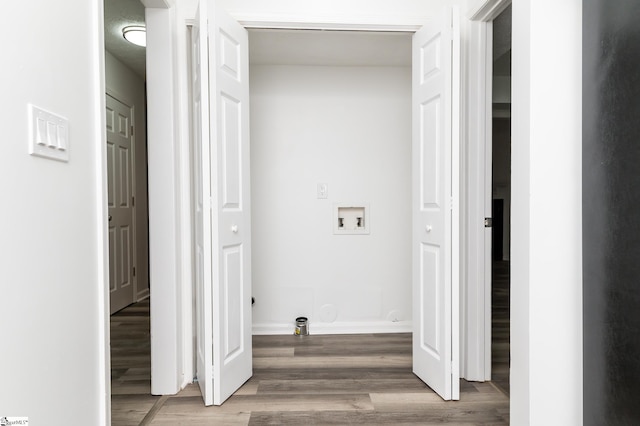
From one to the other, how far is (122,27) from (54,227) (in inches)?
104

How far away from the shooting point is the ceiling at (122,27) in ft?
8.91

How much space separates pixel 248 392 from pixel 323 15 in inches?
87.4

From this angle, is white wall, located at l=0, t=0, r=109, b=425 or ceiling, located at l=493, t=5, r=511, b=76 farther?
ceiling, located at l=493, t=5, r=511, b=76

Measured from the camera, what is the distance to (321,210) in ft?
10.4

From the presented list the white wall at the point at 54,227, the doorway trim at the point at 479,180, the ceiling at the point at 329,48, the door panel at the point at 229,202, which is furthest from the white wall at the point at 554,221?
the white wall at the point at 54,227

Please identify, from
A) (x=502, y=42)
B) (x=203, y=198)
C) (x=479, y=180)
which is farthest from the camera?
(x=502, y=42)

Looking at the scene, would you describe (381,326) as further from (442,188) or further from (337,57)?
(337,57)

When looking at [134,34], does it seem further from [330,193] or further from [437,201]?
[437,201]

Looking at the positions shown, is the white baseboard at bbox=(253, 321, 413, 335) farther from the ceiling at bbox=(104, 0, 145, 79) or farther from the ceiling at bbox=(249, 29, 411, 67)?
the ceiling at bbox=(104, 0, 145, 79)

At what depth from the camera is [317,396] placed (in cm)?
202

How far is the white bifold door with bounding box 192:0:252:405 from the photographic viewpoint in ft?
6.20

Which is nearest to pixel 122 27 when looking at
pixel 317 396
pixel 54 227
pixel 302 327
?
pixel 54 227

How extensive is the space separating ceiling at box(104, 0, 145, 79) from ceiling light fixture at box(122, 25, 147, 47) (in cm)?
4

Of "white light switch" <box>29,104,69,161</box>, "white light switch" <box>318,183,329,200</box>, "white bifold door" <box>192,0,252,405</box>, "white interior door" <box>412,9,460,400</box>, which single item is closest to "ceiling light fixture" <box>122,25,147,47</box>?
"white bifold door" <box>192,0,252,405</box>
